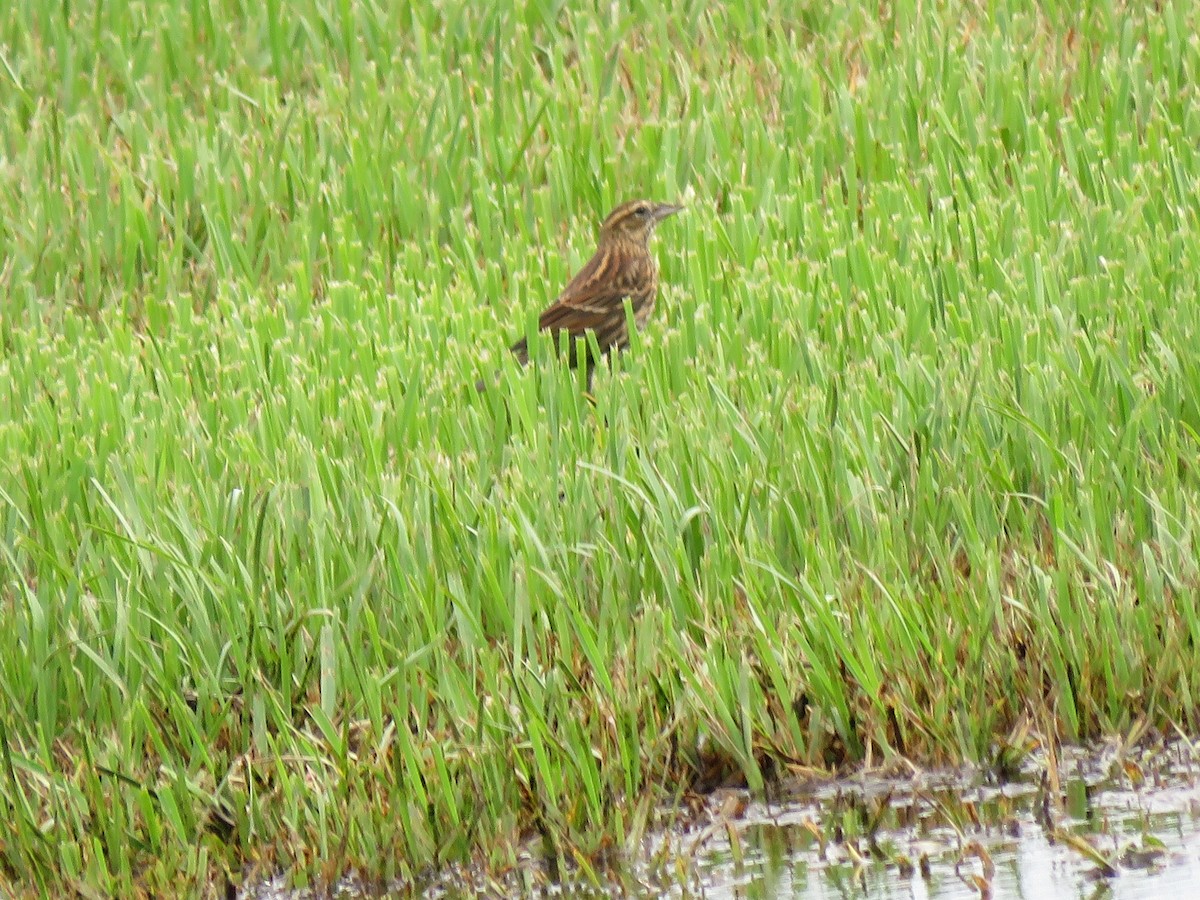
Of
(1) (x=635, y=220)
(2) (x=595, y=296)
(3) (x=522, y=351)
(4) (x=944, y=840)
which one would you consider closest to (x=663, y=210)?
(1) (x=635, y=220)

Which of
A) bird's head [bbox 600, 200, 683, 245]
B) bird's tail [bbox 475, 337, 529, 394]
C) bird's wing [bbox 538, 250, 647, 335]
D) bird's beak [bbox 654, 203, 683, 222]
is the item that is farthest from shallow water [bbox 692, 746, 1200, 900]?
bird's beak [bbox 654, 203, 683, 222]

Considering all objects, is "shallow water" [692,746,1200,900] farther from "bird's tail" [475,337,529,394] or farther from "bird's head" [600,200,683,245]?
"bird's head" [600,200,683,245]

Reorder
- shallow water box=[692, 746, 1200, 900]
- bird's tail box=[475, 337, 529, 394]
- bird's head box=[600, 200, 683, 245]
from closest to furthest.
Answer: shallow water box=[692, 746, 1200, 900] → bird's tail box=[475, 337, 529, 394] → bird's head box=[600, 200, 683, 245]

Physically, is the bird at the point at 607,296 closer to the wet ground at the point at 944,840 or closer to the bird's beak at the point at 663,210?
the bird's beak at the point at 663,210

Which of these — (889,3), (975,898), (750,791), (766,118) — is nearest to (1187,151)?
(766,118)

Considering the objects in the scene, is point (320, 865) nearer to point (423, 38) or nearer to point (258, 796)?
point (258, 796)

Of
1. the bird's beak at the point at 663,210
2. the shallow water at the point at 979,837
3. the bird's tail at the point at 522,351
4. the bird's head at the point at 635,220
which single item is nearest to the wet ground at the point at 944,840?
the shallow water at the point at 979,837

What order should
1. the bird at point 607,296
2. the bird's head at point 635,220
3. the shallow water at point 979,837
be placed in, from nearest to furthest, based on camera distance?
the shallow water at point 979,837
the bird at point 607,296
the bird's head at point 635,220

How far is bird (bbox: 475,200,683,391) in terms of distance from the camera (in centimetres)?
746

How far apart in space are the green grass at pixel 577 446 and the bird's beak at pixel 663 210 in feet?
0.74

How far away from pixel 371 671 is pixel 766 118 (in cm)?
489

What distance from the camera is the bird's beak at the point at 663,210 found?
318 inches

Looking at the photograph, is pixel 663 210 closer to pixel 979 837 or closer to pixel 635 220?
pixel 635 220

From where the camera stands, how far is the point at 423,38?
34.0 ft
